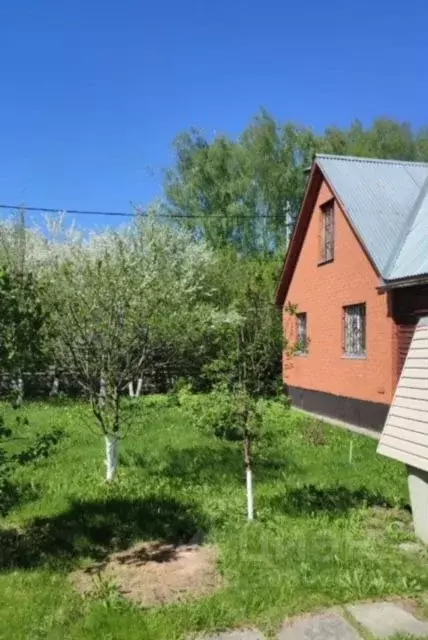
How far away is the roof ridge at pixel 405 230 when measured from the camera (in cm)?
1201

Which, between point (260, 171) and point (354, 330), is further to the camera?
point (260, 171)

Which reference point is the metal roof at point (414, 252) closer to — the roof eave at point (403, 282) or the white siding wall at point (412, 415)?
the roof eave at point (403, 282)

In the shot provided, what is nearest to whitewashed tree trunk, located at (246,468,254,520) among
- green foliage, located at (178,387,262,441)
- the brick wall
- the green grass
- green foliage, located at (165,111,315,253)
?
the green grass

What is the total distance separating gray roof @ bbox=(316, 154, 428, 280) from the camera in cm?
1184

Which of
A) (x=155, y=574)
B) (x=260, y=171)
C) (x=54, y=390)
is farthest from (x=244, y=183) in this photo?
(x=155, y=574)

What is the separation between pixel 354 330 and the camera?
1383 centimetres

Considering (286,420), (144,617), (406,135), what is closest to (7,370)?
(144,617)

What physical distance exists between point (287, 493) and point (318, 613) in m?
3.13

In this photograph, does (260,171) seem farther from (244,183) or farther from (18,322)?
(18,322)

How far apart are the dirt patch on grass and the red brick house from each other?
20.2 feet

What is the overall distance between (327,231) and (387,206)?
1962mm

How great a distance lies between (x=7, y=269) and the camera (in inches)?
191

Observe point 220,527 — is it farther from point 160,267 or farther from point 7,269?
point 160,267

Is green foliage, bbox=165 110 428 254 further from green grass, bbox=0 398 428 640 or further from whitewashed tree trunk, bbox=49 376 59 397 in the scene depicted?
green grass, bbox=0 398 428 640
